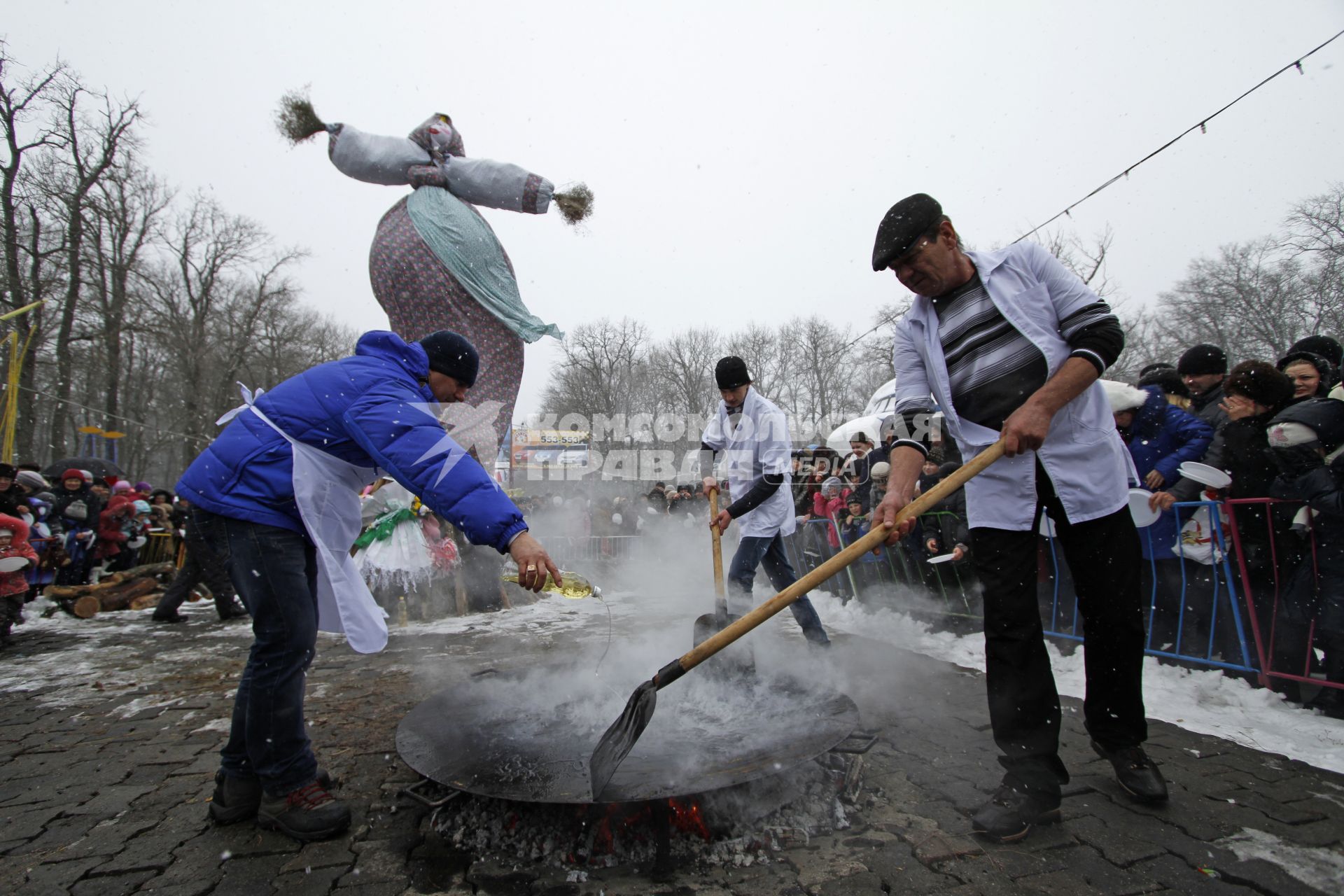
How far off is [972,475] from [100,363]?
28.2 m

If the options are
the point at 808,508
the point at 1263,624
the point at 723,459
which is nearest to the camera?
the point at 1263,624

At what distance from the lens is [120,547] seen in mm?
8984

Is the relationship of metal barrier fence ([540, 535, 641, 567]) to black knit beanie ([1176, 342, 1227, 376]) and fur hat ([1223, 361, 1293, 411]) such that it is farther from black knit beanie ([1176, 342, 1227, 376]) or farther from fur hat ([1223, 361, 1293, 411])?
fur hat ([1223, 361, 1293, 411])

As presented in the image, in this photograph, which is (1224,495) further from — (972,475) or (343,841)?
(343,841)

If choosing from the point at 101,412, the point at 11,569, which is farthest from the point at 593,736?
the point at 101,412

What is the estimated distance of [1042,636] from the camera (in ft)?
7.38

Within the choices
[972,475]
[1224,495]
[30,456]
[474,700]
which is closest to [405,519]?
[474,700]

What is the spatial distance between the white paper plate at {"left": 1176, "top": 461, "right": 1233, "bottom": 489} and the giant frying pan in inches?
105

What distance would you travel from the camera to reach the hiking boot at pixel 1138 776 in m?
2.18

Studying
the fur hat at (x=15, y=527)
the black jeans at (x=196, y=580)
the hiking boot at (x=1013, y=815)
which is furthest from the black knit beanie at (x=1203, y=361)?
the fur hat at (x=15, y=527)

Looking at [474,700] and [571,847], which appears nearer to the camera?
[571,847]

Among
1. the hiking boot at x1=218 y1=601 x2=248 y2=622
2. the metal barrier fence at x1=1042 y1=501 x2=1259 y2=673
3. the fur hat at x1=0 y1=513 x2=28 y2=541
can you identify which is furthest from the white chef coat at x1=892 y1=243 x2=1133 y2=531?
the fur hat at x1=0 y1=513 x2=28 y2=541

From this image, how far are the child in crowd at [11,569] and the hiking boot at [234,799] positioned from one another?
509 centimetres

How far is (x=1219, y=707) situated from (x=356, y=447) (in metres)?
4.26
